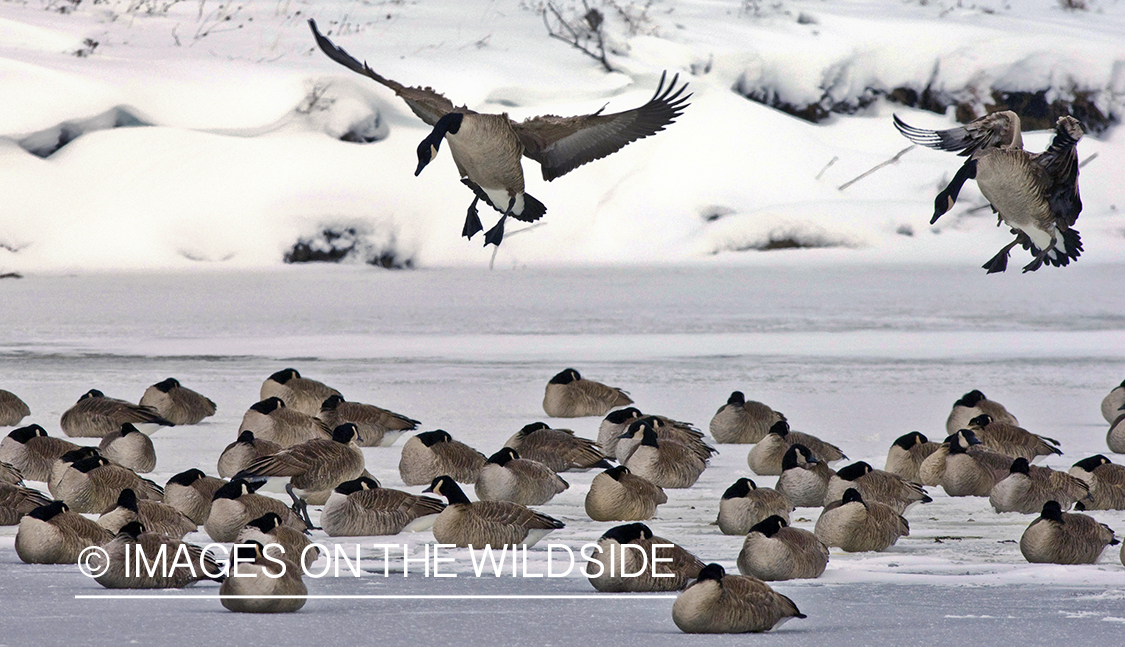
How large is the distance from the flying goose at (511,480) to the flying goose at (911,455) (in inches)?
69.4

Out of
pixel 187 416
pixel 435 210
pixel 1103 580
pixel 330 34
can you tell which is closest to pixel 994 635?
pixel 1103 580

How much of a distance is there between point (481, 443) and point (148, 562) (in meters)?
3.43

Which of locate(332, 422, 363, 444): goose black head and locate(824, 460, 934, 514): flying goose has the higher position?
locate(824, 460, 934, 514): flying goose

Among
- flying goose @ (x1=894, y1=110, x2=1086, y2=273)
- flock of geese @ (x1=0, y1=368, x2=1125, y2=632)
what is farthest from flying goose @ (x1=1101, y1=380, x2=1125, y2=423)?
flying goose @ (x1=894, y1=110, x2=1086, y2=273)

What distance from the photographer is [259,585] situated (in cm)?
458

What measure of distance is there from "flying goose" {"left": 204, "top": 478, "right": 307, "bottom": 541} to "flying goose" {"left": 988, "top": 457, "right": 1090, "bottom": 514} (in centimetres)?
290

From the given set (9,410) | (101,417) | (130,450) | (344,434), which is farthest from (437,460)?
(9,410)

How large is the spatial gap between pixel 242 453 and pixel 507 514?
1.61 m

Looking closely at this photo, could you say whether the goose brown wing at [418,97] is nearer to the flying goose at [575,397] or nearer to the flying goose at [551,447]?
the flying goose at [551,447]

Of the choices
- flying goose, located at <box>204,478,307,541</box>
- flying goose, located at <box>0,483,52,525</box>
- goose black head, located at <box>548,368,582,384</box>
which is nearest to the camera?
flying goose, located at <box>204,478,307,541</box>

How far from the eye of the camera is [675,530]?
20.0 feet

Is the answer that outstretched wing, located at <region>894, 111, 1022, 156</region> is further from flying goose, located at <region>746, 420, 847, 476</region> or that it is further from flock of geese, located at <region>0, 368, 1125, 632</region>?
flying goose, located at <region>746, 420, 847, 476</region>

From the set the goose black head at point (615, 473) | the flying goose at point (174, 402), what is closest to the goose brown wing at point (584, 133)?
the goose black head at point (615, 473)

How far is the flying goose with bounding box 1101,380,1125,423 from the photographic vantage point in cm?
863
